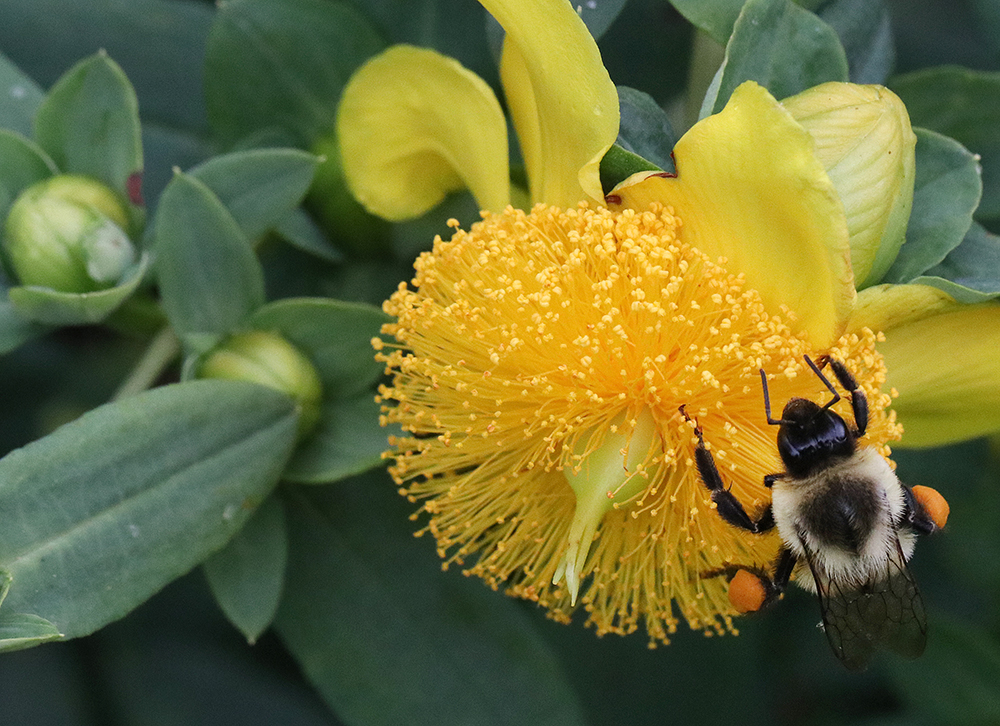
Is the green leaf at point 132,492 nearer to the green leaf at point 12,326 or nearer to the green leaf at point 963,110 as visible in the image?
the green leaf at point 12,326

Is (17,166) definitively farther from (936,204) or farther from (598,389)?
(936,204)

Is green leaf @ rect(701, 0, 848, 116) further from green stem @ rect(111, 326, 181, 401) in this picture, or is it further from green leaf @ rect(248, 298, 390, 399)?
green stem @ rect(111, 326, 181, 401)

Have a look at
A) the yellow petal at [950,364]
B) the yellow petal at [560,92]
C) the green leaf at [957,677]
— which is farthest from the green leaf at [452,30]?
the green leaf at [957,677]

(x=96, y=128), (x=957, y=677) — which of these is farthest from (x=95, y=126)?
(x=957, y=677)

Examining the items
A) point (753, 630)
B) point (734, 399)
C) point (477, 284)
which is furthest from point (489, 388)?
point (753, 630)

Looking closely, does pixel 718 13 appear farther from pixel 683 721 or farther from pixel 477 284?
pixel 683 721

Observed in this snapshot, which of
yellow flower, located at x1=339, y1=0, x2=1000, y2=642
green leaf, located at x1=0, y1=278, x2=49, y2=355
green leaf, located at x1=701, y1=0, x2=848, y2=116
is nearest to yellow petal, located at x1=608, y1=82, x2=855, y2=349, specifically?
yellow flower, located at x1=339, y1=0, x2=1000, y2=642
